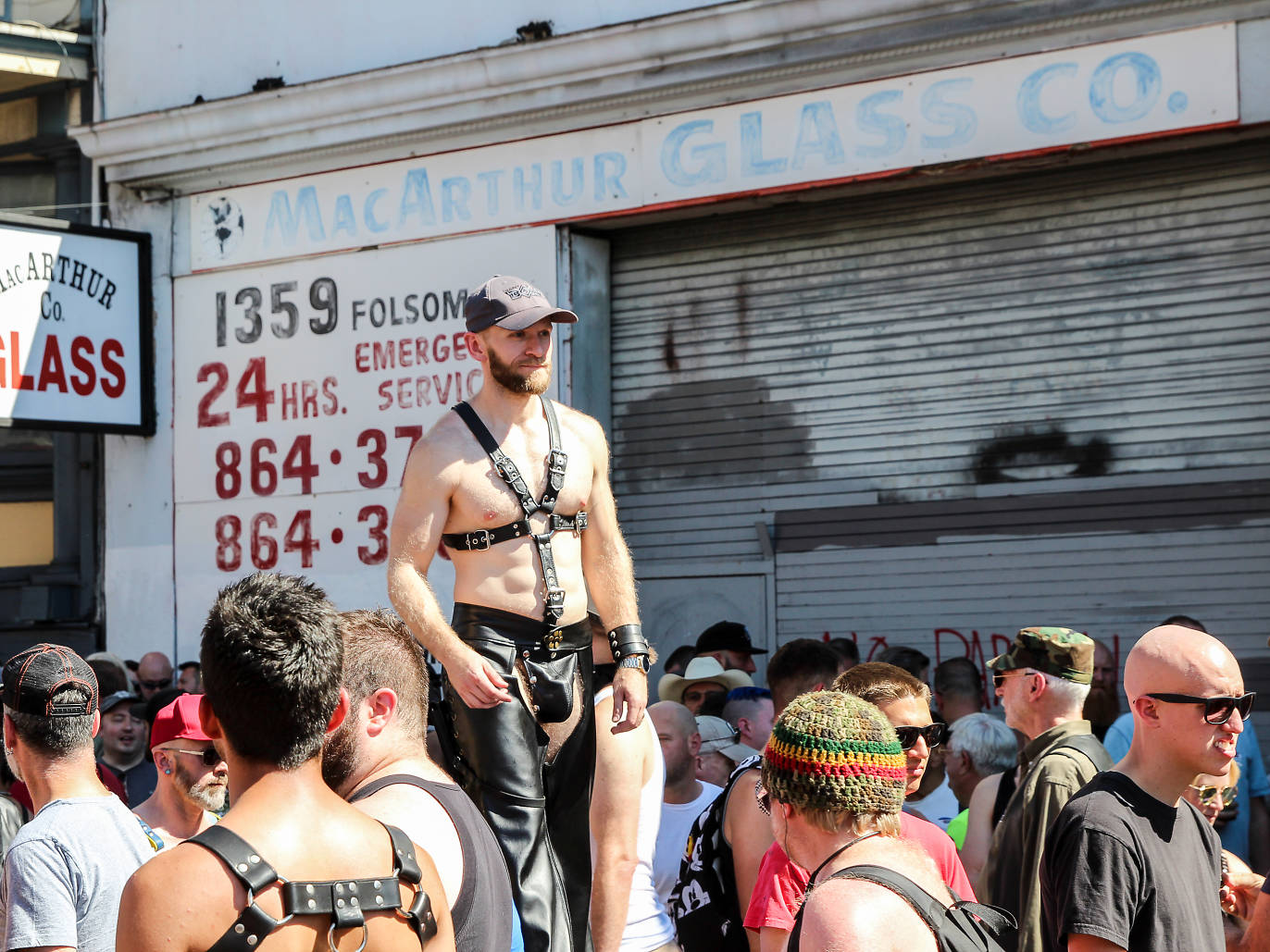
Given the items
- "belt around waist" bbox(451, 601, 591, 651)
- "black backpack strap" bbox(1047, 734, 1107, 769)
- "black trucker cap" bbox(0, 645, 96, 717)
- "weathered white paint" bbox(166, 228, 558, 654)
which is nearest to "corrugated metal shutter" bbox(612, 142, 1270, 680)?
"weathered white paint" bbox(166, 228, 558, 654)

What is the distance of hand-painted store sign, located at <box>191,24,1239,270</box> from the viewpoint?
8594 millimetres

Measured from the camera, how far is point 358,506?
11.0 meters

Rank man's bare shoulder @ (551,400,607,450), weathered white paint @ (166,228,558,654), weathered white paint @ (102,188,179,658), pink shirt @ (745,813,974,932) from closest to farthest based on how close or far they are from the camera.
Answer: pink shirt @ (745,813,974,932) < man's bare shoulder @ (551,400,607,450) < weathered white paint @ (166,228,558,654) < weathered white paint @ (102,188,179,658)

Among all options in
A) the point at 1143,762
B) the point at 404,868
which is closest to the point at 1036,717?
the point at 1143,762

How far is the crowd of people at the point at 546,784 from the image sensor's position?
8.24ft

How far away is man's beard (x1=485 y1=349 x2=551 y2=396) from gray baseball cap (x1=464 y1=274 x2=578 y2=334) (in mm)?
109

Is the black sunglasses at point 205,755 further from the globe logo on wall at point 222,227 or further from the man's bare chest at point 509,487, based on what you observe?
the globe logo on wall at point 222,227

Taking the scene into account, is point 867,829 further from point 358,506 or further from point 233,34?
point 233,34

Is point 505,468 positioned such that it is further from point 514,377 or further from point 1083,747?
point 1083,747

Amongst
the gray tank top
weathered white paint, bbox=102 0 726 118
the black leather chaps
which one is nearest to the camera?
the gray tank top

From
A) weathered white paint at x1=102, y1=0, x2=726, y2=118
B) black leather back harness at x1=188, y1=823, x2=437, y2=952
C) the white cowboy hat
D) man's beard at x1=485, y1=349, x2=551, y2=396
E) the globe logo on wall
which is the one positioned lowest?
the white cowboy hat

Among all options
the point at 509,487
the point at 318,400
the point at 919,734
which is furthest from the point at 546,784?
the point at 318,400

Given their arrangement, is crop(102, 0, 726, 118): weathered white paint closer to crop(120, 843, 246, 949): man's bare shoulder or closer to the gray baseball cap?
the gray baseball cap

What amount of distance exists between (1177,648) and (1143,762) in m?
0.29
